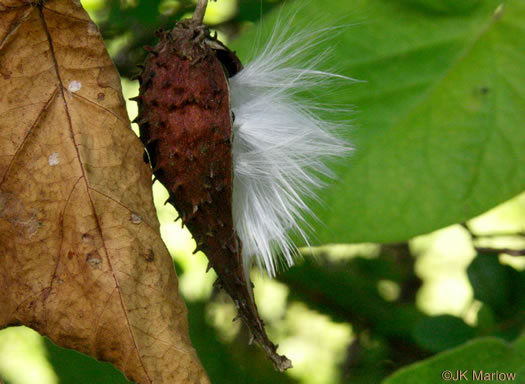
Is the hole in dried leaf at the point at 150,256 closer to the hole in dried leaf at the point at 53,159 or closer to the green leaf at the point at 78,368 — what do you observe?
the hole in dried leaf at the point at 53,159

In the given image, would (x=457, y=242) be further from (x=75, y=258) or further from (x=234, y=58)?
(x=75, y=258)

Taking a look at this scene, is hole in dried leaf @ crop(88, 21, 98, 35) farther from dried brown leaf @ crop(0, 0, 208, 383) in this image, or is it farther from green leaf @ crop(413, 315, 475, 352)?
green leaf @ crop(413, 315, 475, 352)

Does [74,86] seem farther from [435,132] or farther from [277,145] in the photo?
[435,132]

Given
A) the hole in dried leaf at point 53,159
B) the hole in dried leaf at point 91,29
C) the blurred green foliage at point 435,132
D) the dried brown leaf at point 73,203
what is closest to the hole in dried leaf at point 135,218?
the dried brown leaf at point 73,203

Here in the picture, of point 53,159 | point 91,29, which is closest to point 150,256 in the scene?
point 53,159

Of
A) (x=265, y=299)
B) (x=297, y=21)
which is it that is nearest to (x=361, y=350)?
(x=265, y=299)

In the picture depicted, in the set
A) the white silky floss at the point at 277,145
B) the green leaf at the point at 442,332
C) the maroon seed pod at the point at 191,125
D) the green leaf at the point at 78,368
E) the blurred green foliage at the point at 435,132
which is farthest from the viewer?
the green leaf at the point at 78,368
